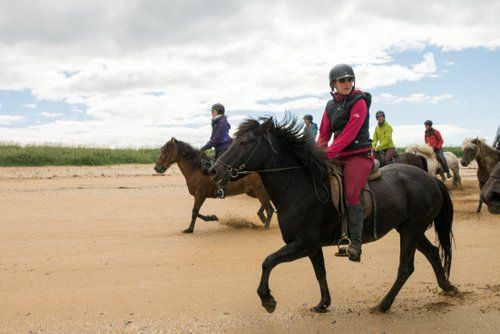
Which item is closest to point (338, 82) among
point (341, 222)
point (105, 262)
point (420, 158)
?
point (341, 222)

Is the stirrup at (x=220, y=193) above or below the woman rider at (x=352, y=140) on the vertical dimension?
below

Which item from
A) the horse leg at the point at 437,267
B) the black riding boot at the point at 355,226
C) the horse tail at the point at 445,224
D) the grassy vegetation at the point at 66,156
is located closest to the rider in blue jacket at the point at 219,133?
the horse tail at the point at 445,224

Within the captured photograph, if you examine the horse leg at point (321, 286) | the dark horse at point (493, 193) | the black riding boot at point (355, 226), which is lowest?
the horse leg at point (321, 286)

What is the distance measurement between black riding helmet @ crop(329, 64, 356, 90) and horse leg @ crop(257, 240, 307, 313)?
1795mm

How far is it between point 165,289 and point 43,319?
5.01 feet

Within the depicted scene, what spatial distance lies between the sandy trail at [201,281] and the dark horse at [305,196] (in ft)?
1.57

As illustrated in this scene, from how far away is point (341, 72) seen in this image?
5191 millimetres

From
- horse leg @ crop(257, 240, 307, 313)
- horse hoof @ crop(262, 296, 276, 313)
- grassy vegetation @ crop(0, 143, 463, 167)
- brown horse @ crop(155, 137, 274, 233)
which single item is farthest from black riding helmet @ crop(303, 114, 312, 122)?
grassy vegetation @ crop(0, 143, 463, 167)

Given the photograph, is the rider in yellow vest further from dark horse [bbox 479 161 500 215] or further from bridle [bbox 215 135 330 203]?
bridle [bbox 215 135 330 203]

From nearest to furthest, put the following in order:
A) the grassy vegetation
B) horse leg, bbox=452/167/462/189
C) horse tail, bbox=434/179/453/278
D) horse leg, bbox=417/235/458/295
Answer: horse leg, bbox=417/235/458/295
horse tail, bbox=434/179/453/278
horse leg, bbox=452/167/462/189
the grassy vegetation

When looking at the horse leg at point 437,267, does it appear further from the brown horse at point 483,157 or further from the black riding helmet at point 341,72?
the brown horse at point 483,157

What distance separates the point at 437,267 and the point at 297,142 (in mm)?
2361

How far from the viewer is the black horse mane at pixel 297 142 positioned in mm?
5105

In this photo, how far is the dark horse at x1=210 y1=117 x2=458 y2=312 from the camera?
4941 millimetres
